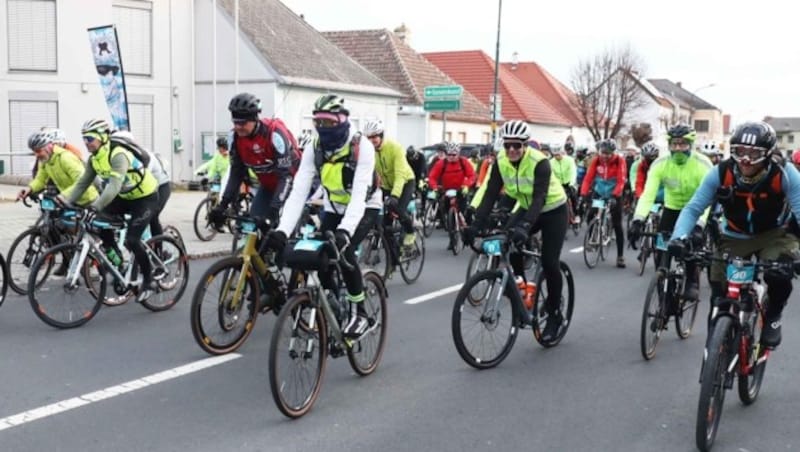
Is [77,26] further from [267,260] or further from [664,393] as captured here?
[664,393]

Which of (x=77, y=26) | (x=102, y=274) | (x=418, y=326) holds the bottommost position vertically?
(x=418, y=326)

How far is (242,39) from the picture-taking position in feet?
96.3

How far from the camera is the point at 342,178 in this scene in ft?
20.2

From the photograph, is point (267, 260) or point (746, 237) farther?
point (267, 260)

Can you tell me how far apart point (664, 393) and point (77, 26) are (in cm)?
2472

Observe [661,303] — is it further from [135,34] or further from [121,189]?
[135,34]

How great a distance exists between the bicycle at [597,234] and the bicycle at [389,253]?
307cm

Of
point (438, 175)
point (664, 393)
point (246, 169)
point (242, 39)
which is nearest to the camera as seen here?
point (664, 393)

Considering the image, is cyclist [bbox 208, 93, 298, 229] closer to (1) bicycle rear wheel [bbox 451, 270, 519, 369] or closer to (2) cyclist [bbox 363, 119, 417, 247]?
(1) bicycle rear wheel [bbox 451, 270, 519, 369]

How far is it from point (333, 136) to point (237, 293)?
62.9 inches

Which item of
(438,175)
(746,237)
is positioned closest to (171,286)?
(746,237)

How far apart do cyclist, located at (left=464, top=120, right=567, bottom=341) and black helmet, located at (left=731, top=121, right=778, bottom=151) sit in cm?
189

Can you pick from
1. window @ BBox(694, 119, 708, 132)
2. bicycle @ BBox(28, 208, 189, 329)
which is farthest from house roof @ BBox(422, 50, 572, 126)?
window @ BBox(694, 119, 708, 132)

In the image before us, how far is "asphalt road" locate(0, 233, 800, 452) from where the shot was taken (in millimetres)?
5012
